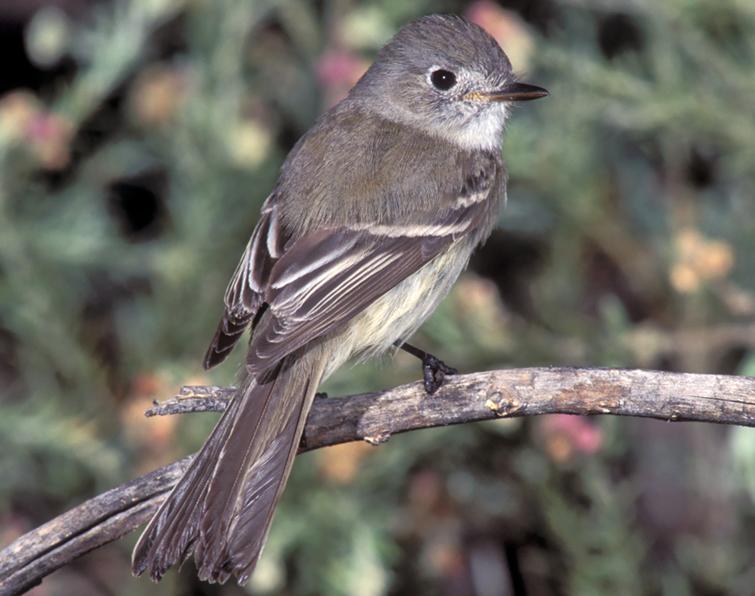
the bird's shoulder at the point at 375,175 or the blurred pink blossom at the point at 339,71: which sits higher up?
the bird's shoulder at the point at 375,175

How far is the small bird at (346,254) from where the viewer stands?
2.93 meters

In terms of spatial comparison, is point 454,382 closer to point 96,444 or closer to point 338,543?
point 338,543

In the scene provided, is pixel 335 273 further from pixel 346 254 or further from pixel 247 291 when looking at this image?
pixel 247 291

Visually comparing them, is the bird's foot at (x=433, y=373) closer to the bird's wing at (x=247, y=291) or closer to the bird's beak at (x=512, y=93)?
the bird's wing at (x=247, y=291)

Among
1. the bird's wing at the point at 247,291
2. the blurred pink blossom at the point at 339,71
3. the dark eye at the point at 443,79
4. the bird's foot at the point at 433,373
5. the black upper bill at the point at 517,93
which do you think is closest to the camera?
the bird's foot at the point at 433,373

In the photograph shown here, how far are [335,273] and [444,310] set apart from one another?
3.50ft

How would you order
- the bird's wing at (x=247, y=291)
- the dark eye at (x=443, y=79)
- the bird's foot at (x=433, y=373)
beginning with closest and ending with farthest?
the bird's foot at (x=433, y=373)
the bird's wing at (x=247, y=291)
the dark eye at (x=443, y=79)

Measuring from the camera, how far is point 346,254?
136 inches

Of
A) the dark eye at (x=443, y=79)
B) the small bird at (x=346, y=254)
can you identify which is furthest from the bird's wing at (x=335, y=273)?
the dark eye at (x=443, y=79)

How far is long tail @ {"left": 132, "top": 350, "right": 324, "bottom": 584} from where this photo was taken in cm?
284

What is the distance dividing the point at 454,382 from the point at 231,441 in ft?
1.81

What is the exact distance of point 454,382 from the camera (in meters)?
3.06

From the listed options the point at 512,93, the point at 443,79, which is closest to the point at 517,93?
the point at 512,93

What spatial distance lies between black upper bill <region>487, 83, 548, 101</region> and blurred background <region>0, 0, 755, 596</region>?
569 mm
